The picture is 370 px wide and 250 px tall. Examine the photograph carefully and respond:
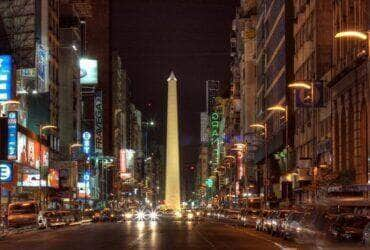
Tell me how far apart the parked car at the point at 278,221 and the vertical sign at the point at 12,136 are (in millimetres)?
38711

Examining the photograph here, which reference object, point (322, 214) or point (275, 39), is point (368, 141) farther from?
point (275, 39)

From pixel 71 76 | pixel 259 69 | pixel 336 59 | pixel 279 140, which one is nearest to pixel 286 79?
pixel 279 140

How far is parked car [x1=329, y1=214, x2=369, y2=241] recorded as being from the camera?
29464mm

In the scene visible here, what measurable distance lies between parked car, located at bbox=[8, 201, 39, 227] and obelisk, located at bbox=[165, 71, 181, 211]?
361 feet

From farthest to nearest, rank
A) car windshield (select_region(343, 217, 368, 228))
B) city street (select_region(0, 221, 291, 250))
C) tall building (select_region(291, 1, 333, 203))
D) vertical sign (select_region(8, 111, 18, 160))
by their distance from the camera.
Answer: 1. vertical sign (select_region(8, 111, 18, 160))
2. tall building (select_region(291, 1, 333, 203))
3. city street (select_region(0, 221, 291, 250))
4. car windshield (select_region(343, 217, 368, 228))

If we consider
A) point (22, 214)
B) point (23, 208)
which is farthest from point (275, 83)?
point (22, 214)

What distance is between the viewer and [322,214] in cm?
3134

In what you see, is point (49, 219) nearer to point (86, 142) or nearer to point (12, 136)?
point (12, 136)

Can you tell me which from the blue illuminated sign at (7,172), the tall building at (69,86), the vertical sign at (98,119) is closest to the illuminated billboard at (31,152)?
the blue illuminated sign at (7,172)

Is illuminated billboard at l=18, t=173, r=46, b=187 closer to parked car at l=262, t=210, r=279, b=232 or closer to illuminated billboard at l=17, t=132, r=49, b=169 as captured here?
illuminated billboard at l=17, t=132, r=49, b=169

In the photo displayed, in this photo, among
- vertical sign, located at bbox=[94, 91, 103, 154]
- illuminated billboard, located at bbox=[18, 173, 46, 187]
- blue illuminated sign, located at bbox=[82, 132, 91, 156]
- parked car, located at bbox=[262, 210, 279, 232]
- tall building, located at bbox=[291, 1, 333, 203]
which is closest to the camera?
parked car, located at bbox=[262, 210, 279, 232]

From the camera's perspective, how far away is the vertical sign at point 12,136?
86.6 m

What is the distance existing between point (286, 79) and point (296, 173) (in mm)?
14810

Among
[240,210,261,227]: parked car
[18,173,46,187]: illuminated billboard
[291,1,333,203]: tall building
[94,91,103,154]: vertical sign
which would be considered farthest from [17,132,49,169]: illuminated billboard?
[94,91,103,154]: vertical sign
